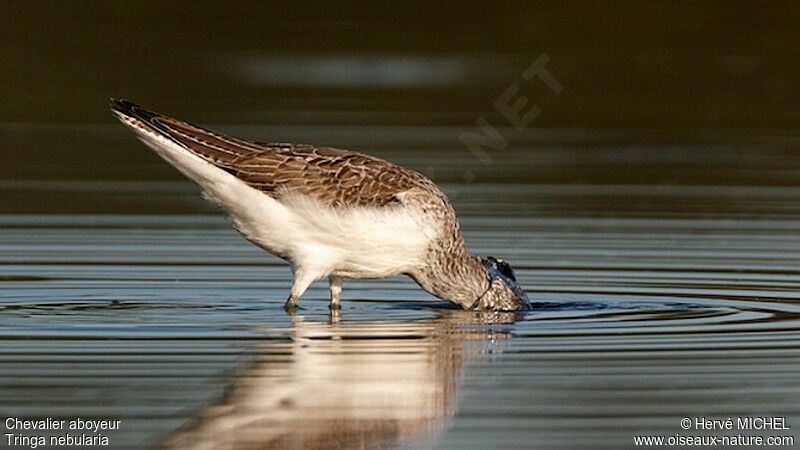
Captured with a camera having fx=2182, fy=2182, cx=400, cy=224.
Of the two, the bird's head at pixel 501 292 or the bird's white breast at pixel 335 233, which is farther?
the bird's head at pixel 501 292

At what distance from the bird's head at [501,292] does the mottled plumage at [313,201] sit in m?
0.01

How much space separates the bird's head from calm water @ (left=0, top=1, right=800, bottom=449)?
15cm

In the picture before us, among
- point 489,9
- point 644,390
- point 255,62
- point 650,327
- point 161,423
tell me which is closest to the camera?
point 161,423

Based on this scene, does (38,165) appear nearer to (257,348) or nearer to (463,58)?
(257,348)

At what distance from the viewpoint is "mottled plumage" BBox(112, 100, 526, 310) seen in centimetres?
1347

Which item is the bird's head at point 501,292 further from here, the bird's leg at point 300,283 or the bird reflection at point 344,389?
the bird's leg at point 300,283

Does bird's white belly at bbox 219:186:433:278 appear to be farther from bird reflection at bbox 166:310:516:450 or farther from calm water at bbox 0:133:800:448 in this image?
bird reflection at bbox 166:310:516:450

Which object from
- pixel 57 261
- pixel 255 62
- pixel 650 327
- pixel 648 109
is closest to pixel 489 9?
pixel 255 62

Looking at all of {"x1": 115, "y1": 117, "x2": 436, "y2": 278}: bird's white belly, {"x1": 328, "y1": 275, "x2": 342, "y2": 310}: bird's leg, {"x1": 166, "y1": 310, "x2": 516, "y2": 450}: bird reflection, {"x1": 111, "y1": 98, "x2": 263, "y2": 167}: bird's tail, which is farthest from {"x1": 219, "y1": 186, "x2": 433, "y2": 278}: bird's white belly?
{"x1": 166, "y1": 310, "x2": 516, "y2": 450}: bird reflection

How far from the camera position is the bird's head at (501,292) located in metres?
14.0

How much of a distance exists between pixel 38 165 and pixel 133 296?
7176 millimetres

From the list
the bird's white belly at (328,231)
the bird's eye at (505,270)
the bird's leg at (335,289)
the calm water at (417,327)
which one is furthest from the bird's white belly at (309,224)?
the bird's eye at (505,270)

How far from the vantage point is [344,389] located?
35.4 ft

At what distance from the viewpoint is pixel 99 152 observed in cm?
2211
